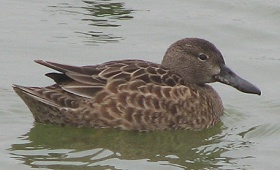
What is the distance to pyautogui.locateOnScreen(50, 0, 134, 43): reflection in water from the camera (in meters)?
15.1

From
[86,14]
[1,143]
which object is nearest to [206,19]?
[86,14]

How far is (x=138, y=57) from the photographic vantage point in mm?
14227

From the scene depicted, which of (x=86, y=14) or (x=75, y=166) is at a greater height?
(x=86, y=14)

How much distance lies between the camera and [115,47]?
14.6 meters

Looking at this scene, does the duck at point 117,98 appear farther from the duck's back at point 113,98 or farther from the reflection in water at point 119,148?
the reflection in water at point 119,148

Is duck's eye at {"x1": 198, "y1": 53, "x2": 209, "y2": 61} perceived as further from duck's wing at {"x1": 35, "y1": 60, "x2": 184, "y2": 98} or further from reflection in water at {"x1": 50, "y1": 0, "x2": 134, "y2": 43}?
reflection in water at {"x1": 50, "y1": 0, "x2": 134, "y2": 43}

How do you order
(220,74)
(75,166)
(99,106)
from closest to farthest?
1. (75,166)
2. (99,106)
3. (220,74)

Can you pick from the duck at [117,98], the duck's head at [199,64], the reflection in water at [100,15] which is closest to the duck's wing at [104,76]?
the duck at [117,98]

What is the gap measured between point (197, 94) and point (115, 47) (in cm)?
280

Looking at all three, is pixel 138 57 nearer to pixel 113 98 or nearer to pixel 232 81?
pixel 232 81

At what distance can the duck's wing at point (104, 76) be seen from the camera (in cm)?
1153

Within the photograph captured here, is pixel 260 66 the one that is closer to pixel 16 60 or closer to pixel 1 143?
pixel 16 60

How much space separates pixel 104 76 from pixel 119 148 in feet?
2.68

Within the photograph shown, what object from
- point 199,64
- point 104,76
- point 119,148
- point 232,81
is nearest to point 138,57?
point 199,64
